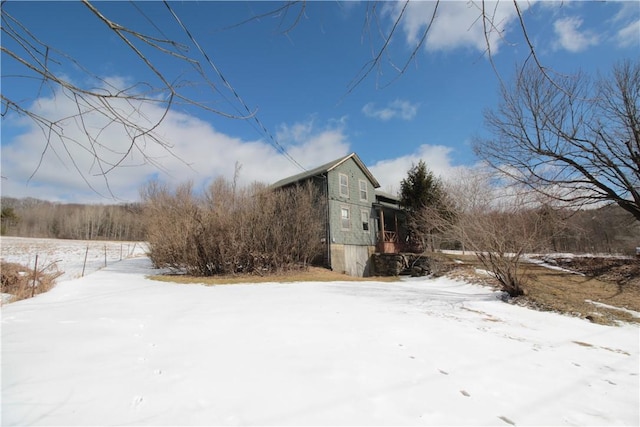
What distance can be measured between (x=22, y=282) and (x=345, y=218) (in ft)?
47.3

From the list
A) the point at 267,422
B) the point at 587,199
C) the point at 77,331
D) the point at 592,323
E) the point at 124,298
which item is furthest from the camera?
the point at 587,199

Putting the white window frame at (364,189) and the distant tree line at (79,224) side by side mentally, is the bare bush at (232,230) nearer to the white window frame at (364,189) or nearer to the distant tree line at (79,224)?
the white window frame at (364,189)

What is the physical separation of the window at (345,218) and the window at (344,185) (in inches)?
39.8

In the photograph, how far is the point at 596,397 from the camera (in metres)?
3.00

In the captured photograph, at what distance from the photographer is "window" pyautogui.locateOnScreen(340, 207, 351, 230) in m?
18.0

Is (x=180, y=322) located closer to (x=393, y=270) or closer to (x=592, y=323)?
(x=592, y=323)

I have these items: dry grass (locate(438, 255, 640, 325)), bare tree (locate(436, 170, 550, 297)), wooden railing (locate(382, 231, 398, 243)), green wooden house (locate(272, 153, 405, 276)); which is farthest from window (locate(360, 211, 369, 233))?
bare tree (locate(436, 170, 550, 297))

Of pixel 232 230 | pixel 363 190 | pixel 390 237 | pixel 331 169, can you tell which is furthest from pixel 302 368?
pixel 390 237

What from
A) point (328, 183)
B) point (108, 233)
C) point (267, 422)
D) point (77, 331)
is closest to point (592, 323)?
point (267, 422)

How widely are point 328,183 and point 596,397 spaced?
1515 cm

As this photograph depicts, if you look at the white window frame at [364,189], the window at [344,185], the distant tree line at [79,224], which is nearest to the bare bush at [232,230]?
the window at [344,185]

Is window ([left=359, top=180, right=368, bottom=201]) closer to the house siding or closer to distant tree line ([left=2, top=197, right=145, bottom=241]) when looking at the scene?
the house siding

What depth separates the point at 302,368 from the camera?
123 inches

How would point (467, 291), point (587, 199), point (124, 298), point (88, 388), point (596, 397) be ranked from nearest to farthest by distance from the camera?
1. point (88, 388)
2. point (596, 397)
3. point (124, 298)
4. point (467, 291)
5. point (587, 199)
